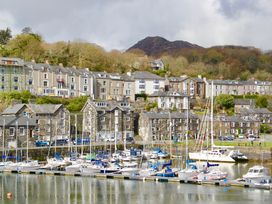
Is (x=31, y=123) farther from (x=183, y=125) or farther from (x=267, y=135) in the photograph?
(x=267, y=135)

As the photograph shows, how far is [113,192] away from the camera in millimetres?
36719

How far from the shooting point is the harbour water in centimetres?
3387

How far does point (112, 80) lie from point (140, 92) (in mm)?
5587

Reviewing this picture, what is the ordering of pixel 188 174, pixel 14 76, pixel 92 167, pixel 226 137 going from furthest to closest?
pixel 14 76 → pixel 226 137 → pixel 92 167 → pixel 188 174

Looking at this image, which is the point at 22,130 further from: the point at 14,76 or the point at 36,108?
the point at 14,76

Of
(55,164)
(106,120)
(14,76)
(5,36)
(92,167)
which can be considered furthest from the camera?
(5,36)


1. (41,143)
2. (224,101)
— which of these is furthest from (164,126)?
(41,143)

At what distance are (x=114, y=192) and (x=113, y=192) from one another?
7 centimetres

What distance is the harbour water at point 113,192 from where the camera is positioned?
33866 millimetres

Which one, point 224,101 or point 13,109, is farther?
point 224,101

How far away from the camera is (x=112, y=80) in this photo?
281ft

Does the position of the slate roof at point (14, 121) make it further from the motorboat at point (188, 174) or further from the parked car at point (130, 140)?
the motorboat at point (188, 174)

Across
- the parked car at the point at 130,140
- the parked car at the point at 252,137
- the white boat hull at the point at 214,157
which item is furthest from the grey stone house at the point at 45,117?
the parked car at the point at 252,137

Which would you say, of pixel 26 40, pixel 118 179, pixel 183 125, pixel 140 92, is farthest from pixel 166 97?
pixel 118 179
